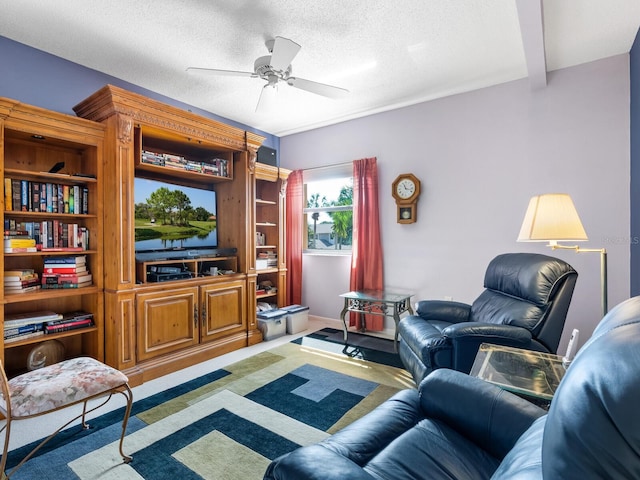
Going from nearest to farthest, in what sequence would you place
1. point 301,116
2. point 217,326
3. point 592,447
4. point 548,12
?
point 592,447
point 548,12
point 217,326
point 301,116

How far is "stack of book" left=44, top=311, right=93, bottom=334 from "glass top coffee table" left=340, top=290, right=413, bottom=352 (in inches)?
89.3

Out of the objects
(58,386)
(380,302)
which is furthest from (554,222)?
(58,386)

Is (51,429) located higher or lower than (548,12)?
lower

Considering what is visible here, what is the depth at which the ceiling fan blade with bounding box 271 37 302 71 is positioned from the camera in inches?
83.5

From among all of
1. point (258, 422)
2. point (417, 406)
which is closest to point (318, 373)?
point (258, 422)

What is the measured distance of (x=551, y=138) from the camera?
3053mm

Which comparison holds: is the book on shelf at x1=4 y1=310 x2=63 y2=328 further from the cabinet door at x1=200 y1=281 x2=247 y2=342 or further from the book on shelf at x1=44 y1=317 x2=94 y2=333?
the cabinet door at x1=200 y1=281 x2=247 y2=342

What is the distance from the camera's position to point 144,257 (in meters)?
2.90

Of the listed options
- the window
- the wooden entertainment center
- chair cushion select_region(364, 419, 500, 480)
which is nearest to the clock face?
the window

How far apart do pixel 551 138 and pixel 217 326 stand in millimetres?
3579

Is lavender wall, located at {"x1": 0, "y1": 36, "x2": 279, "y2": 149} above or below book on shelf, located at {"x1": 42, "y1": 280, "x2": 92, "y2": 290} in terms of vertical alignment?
above

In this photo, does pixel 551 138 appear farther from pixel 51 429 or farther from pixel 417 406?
pixel 51 429

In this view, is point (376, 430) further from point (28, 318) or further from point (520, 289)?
point (28, 318)

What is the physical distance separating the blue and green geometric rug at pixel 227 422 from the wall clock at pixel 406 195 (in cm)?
162
